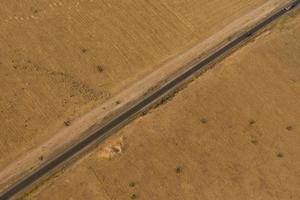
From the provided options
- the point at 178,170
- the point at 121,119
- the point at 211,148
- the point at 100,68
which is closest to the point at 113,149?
the point at 121,119

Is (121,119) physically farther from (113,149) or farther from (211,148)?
(211,148)

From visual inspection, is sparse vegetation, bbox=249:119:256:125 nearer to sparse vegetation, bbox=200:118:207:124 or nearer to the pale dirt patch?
sparse vegetation, bbox=200:118:207:124

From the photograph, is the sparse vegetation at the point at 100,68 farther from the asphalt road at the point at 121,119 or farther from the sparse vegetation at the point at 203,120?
the sparse vegetation at the point at 203,120

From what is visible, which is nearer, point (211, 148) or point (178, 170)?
point (178, 170)

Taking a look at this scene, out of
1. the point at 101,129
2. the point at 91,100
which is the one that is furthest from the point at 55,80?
the point at 101,129

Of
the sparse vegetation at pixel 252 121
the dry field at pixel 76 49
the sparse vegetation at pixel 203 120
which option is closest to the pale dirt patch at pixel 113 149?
the dry field at pixel 76 49

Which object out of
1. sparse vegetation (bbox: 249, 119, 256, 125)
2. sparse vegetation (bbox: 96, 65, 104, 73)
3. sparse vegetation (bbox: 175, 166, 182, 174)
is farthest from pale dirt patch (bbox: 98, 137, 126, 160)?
sparse vegetation (bbox: 249, 119, 256, 125)
